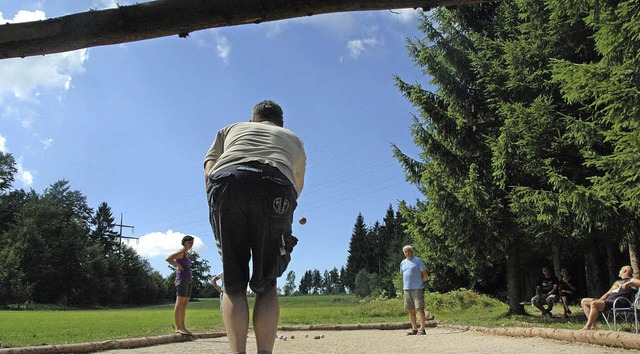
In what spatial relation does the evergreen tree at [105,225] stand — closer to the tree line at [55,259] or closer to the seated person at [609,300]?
the tree line at [55,259]

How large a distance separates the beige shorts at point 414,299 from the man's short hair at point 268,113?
7.30m

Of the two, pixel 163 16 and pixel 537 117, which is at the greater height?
pixel 537 117

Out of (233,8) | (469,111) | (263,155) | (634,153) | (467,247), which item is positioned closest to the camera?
(233,8)

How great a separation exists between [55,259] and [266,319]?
66.6 m

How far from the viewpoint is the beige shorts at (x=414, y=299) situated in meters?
9.84

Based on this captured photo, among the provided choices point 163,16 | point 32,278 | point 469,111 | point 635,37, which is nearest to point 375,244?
point 32,278

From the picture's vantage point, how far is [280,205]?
2793mm

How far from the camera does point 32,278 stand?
5681 cm

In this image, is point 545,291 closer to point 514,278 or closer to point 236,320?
point 514,278

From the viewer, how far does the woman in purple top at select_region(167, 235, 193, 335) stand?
8.75 metres

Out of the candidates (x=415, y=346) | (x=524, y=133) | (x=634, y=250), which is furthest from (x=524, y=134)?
(x=415, y=346)

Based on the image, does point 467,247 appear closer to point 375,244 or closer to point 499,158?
point 499,158

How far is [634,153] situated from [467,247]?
6267 millimetres

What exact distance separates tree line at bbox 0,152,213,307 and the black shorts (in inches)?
2059
